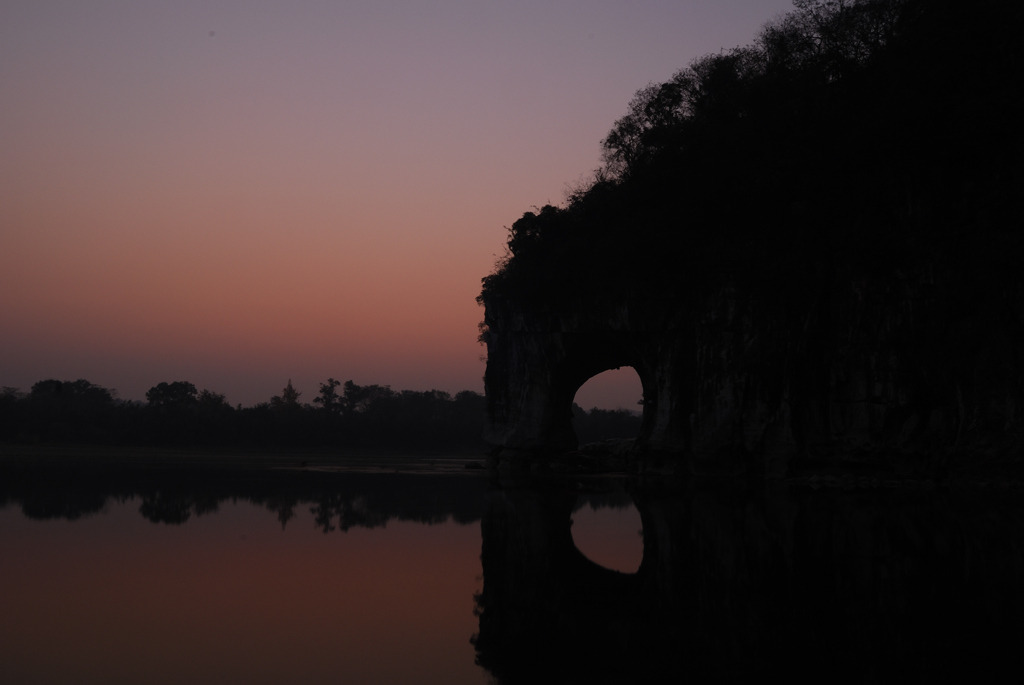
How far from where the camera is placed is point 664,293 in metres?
31.7

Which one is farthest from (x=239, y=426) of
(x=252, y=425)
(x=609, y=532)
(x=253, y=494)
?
(x=609, y=532)

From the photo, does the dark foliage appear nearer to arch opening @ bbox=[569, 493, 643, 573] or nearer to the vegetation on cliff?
the vegetation on cliff

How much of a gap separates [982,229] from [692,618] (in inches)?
885

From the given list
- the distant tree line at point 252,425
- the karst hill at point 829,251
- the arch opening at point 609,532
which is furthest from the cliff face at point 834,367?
the distant tree line at point 252,425

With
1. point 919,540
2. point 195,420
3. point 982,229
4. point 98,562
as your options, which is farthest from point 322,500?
point 195,420

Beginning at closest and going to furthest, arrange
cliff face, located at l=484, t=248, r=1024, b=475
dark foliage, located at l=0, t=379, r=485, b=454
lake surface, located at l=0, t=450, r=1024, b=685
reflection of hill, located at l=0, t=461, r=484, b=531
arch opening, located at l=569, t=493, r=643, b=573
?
lake surface, located at l=0, t=450, r=1024, b=685
arch opening, located at l=569, t=493, r=643, b=573
reflection of hill, located at l=0, t=461, r=484, b=531
cliff face, located at l=484, t=248, r=1024, b=475
dark foliage, located at l=0, t=379, r=485, b=454

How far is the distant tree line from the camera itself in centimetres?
7250

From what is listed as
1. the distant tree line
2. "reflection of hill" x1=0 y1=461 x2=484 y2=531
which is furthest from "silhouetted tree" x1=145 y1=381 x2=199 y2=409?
"reflection of hill" x1=0 y1=461 x2=484 y2=531

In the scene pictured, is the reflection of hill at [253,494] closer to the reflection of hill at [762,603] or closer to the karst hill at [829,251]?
the reflection of hill at [762,603]

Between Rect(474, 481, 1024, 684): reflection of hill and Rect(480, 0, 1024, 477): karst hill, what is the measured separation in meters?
11.5

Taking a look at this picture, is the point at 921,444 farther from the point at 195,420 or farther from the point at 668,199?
the point at 195,420

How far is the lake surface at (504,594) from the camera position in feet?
20.0

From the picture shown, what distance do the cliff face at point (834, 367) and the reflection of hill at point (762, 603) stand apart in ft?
35.8

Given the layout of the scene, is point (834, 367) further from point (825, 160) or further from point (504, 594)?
point (504, 594)
